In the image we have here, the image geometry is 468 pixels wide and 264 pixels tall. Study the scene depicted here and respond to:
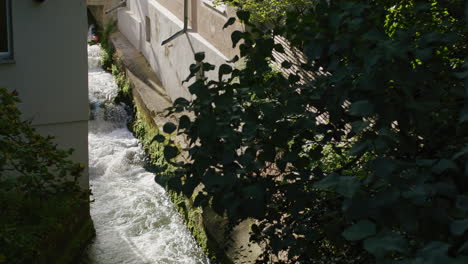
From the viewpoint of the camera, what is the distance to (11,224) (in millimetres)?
6141

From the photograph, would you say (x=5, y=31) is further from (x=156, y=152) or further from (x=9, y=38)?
(x=156, y=152)

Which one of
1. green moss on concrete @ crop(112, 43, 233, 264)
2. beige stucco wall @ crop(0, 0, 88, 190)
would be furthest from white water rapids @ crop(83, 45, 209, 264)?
beige stucco wall @ crop(0, 0, 88, 190)

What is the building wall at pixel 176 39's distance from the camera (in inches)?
507

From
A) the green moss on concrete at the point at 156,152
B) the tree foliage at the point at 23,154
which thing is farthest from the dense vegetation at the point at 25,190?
the green moss on concrete at the point at 156,152

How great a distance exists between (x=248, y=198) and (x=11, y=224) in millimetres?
3302

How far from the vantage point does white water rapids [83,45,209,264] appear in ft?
33.0

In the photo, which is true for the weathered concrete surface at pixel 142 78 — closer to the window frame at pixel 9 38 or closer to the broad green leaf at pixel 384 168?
the window frame at pixel 9 38

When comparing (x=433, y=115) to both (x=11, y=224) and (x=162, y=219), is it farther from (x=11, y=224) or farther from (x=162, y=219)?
(x=162, y=219)

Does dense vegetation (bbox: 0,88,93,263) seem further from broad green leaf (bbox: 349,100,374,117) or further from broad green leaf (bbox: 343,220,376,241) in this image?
broad green leaf (bbox: 343,220,376,241)

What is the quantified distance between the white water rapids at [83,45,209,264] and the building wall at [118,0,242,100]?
1404 millimetres

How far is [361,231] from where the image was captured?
242cm

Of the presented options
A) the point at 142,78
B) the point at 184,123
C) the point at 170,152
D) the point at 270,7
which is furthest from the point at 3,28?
the point at 142,78

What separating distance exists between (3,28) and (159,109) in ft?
18.6

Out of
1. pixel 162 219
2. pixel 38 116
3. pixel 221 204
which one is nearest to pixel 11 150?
pixel 38 116
